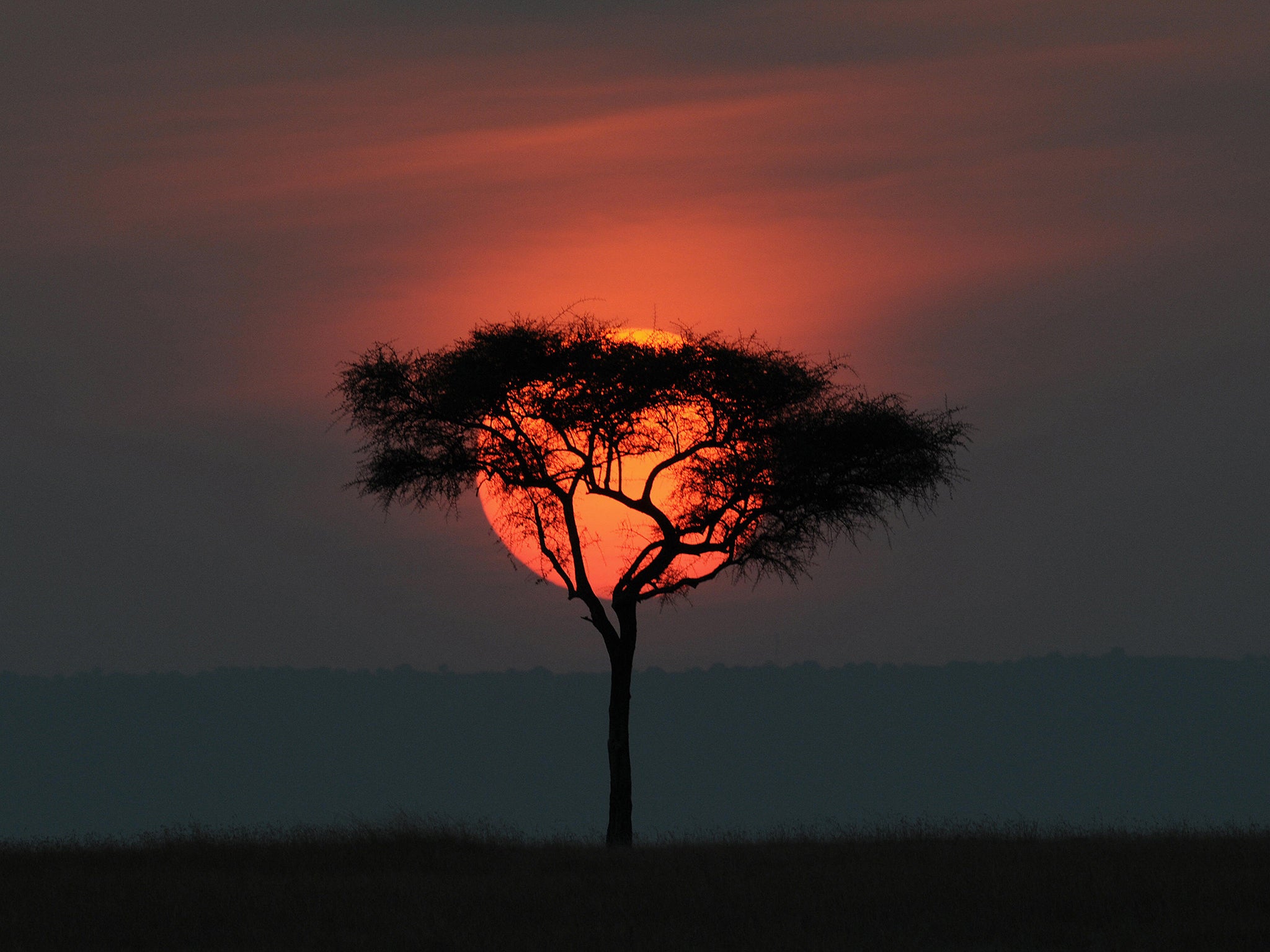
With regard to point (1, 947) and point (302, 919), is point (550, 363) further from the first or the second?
point (1, 947)

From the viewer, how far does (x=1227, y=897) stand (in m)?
21.8

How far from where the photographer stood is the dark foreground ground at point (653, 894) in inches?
790

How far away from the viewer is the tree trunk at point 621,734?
3145 centimetres

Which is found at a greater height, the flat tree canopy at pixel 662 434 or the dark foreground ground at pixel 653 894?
the flat tree canopy at pixel 662 434

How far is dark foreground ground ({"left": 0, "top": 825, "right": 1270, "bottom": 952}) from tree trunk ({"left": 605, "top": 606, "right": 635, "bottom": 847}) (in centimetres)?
208

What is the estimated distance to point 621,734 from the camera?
105 ft

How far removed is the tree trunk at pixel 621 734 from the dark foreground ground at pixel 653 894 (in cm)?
208

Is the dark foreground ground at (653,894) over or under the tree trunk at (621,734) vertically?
under

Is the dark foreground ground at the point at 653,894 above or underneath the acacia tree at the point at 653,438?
underneath

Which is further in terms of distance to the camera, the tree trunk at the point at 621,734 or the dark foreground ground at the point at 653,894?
the tree trunk at the point at 621,734

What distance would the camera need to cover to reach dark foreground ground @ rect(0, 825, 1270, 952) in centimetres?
2006

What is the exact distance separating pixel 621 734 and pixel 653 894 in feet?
29.6

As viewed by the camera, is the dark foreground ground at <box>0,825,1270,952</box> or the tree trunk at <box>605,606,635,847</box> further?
the tree trunk at <box>605,606,635,847</box>

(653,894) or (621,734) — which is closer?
(653,894)
